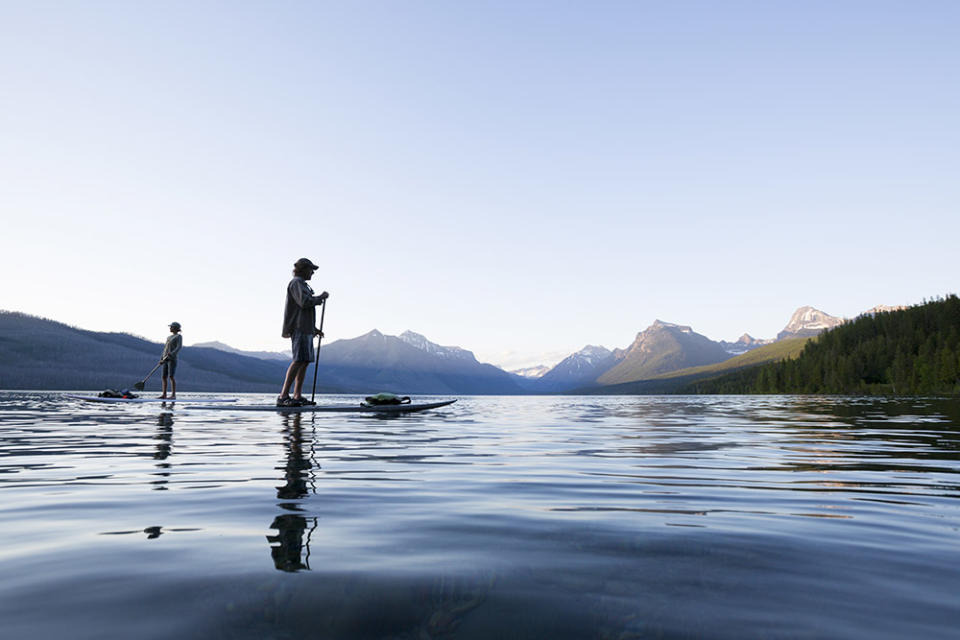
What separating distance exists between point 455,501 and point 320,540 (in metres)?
2.21

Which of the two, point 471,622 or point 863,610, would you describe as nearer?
point 471,622

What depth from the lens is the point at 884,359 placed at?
156 metres

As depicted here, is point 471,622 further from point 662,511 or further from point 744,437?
point 744,437

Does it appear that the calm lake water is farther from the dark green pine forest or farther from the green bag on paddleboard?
the dark green pine forest

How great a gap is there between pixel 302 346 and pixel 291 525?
50.3 ft

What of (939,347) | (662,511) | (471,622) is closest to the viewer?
(471,622)

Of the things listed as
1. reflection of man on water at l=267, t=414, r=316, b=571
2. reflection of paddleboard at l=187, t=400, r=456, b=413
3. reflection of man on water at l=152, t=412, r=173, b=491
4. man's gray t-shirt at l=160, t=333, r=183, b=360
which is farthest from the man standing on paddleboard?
reflection of man on water at l=267, t=414, r=316, b=571

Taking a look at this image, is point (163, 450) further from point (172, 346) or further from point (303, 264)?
point (172, 346)

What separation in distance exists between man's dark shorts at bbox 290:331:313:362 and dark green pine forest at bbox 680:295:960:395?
13507cm

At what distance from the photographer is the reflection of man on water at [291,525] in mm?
3997

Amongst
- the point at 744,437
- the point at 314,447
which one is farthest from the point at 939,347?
the point at 314,447

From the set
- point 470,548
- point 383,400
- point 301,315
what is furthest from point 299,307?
point 470,548

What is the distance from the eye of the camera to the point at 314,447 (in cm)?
1154

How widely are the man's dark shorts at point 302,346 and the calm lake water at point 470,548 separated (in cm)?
970
